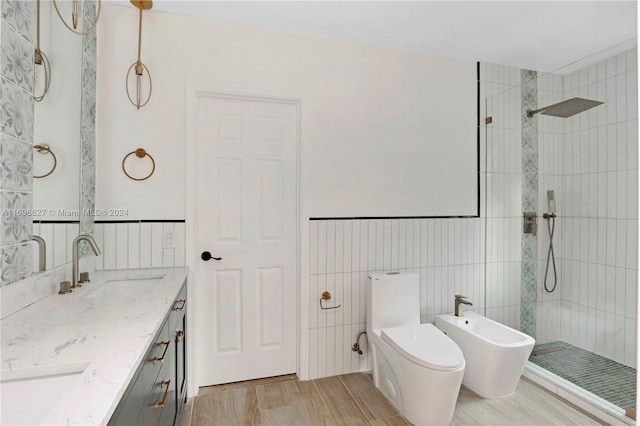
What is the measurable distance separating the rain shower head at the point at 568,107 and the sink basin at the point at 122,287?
109 inches

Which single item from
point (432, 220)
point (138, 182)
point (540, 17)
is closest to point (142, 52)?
point (138, 182)

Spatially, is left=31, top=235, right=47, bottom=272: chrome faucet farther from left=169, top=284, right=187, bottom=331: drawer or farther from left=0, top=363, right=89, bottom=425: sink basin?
left=0, top=363, right=89, bottom=425: sink basin

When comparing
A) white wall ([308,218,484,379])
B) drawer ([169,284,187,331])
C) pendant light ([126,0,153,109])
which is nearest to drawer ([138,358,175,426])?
drawer ([169,284,187,331])

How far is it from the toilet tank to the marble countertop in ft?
4.21

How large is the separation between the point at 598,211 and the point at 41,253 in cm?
310

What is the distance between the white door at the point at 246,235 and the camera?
89.1 inches

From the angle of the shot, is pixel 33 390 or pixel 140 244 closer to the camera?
pixel 33 390

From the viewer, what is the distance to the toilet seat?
5.89 feet

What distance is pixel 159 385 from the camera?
48.6 inches

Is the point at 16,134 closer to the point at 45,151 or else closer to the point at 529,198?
the point at 45,151

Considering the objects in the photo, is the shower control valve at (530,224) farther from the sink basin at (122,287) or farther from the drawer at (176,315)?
the sink basin at (122,287)

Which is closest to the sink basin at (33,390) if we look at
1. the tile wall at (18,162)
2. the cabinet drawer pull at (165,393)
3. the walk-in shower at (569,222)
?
the cabinet drawer pull at (165,393)

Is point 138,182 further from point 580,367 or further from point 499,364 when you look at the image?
point 580,367

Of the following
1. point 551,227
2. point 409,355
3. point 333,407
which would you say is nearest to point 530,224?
point 551,227
